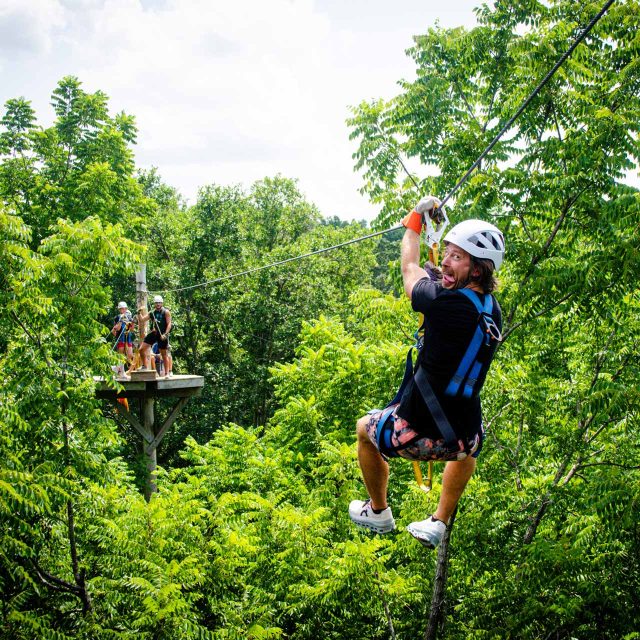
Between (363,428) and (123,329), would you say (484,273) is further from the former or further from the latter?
(123,329)

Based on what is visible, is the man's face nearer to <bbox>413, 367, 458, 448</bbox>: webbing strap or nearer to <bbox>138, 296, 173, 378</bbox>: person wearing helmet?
<bbox>413, 367, 458, 448</bbox>: webbing strap

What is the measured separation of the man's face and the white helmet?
40 mm

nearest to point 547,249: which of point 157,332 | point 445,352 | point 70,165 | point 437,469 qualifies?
point 437,469

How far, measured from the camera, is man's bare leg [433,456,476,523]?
3.69 meters

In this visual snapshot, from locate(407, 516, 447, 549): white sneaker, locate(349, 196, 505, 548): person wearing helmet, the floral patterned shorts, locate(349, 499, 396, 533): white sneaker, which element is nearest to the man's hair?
locate(349, 196, 505, 548): person wearing helmet

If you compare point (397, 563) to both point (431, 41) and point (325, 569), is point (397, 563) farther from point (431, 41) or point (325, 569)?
point (431, 41)

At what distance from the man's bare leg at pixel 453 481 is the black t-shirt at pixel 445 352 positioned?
1.26 ft

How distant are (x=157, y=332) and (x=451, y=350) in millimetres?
11532

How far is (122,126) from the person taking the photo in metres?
21.0

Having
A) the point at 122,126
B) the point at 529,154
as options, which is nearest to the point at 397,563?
the point at 529,154

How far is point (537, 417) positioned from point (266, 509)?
204 inches

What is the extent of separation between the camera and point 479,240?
3.16 metres

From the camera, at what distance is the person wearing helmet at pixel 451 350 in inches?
124

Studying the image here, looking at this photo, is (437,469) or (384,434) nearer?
(384,434)
